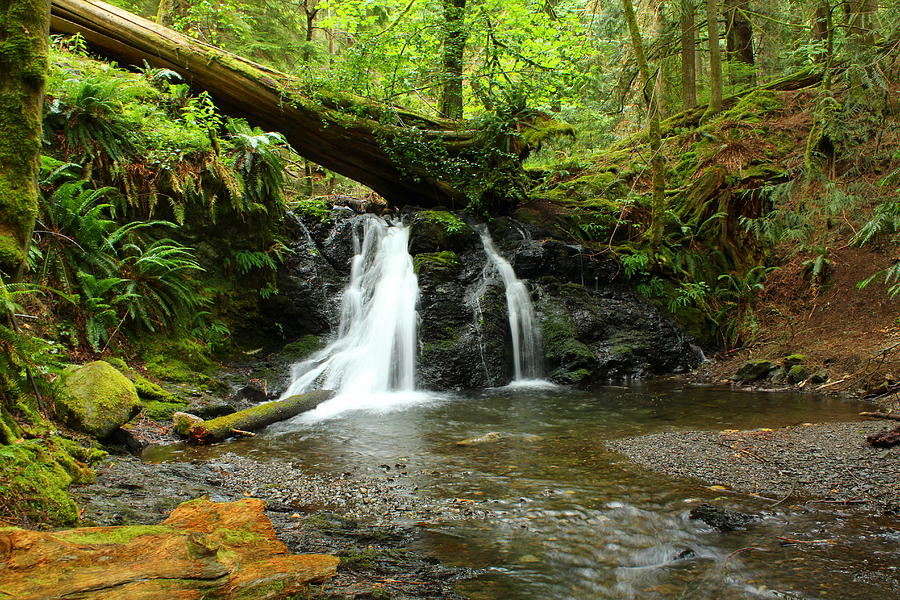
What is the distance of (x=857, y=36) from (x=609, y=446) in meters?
7.31

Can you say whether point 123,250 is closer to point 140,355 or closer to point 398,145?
point 140,355

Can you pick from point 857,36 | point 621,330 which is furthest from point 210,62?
point 857,36

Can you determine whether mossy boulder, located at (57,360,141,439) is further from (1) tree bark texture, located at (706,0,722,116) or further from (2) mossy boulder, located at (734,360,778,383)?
(1) tree bark texture, located at (706,0,722,116)

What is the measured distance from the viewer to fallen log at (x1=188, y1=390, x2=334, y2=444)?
5358 mm

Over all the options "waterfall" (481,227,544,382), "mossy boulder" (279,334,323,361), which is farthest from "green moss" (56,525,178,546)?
"waterfall" (481,227,544,382)

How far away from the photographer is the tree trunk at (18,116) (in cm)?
340

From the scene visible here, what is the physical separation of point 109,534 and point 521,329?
8248mm

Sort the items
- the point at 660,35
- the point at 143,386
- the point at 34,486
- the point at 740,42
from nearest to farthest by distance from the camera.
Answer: the point at 34,486 → the point at 143,386 → the point at 660,35 → the point at 740,42

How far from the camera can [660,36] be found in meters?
14.2

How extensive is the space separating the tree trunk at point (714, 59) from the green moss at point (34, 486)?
1394 centimetres

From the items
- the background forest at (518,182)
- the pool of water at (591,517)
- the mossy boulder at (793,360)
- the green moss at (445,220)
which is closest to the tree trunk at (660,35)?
the background forest at (518,182)

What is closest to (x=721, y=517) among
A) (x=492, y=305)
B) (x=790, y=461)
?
(x=790, y=461)

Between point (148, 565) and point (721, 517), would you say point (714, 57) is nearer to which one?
point (721, 517)

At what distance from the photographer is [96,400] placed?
4.81m
